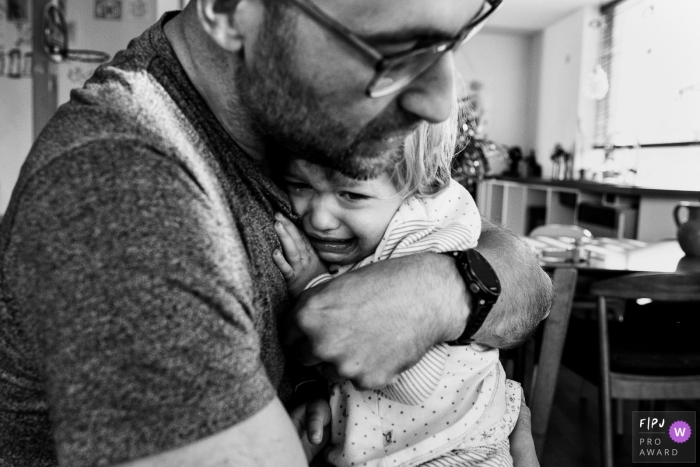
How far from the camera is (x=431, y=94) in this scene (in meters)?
0.78

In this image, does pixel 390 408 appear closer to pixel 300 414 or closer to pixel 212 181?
pixel 300 414

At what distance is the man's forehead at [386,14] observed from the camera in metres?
0.69

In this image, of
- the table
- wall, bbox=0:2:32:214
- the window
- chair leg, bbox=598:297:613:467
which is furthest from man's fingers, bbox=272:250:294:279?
the window

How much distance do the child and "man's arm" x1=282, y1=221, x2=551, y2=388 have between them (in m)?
0.12

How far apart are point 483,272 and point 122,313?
0.60 m

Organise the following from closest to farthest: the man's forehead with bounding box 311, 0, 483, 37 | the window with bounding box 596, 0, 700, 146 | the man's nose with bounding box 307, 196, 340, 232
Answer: the man's forehead with bounding box 311, 0, 483, 37 → the man's nose with bounding box 307, 196, 340, 232 → the window with bounding box 596, 0, 700, 146

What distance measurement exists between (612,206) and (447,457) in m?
4.38

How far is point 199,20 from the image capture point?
0.79 m

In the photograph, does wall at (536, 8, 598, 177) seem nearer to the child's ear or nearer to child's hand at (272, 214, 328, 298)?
child's hand at (272, 214, 328, 298)

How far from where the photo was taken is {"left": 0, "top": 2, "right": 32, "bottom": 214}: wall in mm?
3506

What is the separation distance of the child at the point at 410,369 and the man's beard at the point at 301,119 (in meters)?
0.14

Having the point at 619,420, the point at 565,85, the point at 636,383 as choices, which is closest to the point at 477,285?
the point at 636,383

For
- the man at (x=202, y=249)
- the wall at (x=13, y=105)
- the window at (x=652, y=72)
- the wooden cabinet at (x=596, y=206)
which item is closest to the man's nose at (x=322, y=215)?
the man at (x=202, y=249)

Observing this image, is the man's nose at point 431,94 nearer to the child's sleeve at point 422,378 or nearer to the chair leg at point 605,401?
the child's sleeve at point 422,378
